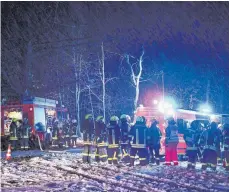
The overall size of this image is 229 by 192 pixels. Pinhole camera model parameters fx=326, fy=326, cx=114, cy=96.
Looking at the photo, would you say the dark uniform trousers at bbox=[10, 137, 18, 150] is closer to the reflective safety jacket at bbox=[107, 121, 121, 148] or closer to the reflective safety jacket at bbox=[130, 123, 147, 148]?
the reflective safety jacket at bbox=[107, 121, 121, 148]

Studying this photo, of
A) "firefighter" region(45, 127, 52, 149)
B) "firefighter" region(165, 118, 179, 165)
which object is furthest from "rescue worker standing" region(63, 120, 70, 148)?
"firefighter" region(165, 118, 179, 165)

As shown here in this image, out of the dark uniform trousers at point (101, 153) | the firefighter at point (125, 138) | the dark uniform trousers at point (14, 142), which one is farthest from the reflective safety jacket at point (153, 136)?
the dark uniform trousers at point (14, 142)

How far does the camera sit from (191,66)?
1404 inches

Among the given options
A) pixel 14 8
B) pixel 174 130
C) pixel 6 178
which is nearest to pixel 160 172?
pixel 174 130

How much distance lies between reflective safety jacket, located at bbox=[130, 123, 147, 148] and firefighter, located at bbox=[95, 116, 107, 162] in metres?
1.16

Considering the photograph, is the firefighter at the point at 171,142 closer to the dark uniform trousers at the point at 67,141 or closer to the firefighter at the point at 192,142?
the firefighter at the point at 192,142

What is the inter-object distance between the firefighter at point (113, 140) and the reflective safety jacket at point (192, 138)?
2093mm

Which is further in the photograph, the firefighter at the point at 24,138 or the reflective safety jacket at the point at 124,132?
the firefighter at the point at 24,138

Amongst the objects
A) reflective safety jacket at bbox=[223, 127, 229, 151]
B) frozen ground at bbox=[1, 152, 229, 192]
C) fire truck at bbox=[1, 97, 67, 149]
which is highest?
fire truck at bbox=[1, 97, 67, 149]

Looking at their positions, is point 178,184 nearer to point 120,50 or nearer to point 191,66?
point 120,50

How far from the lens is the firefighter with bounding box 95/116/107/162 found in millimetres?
10531

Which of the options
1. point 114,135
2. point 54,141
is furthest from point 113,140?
point 54,141

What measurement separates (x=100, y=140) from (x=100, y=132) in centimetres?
26

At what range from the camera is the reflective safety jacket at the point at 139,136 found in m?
9.77
